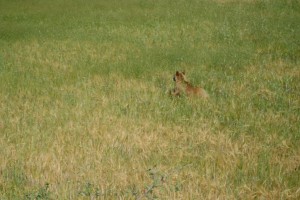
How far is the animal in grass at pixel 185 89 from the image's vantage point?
6539mm

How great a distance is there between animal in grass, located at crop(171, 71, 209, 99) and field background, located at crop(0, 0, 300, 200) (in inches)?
6.5

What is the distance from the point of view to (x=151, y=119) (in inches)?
229

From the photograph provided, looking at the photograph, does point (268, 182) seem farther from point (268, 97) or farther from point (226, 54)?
point (226, 54)

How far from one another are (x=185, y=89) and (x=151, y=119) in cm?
114

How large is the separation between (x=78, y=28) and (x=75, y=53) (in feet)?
16.3

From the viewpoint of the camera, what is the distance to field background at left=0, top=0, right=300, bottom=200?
158 inches

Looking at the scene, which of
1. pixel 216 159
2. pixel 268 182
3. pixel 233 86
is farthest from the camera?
pixel 233 86

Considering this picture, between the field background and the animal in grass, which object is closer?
the field background

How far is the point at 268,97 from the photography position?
6.37 meters

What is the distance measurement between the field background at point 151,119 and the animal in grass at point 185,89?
6.5 inches

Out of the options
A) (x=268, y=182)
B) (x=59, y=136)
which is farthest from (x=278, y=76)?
(x=59, y=136)

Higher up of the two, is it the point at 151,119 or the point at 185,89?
the point at 185,89

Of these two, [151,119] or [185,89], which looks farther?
[185,89]

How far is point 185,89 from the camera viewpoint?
664 cm
